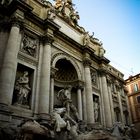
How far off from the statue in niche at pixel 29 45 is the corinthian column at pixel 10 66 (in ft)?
2.72

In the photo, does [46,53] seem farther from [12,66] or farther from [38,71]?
[12,66]

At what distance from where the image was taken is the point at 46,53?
→ 1490 cm

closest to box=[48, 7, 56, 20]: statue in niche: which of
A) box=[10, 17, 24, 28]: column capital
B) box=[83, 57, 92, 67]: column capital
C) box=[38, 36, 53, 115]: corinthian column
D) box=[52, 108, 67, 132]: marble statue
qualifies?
box=[38, 36, 53, 115]: corinthian column

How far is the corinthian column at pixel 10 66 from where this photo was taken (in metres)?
11.0

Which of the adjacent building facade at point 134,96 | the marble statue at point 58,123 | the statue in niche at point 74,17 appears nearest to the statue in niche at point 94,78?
the statue in niche at point 74,17

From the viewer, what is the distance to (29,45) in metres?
14.7

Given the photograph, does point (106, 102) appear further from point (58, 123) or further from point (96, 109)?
point (58, 123)

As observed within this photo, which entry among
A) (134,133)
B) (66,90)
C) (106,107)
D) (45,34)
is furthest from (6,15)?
(134,133)

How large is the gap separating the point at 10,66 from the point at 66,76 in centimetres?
762

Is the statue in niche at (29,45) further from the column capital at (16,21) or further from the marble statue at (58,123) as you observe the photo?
the marble statue at (58,123)

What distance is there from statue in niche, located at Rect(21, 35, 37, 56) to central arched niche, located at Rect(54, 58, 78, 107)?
3.34 metres

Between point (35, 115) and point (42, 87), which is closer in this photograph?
point (35, 115)

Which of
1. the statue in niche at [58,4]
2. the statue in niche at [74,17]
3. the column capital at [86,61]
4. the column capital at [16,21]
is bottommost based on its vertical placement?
the column capital at [86,61]

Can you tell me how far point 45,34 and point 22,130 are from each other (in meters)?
10.3
